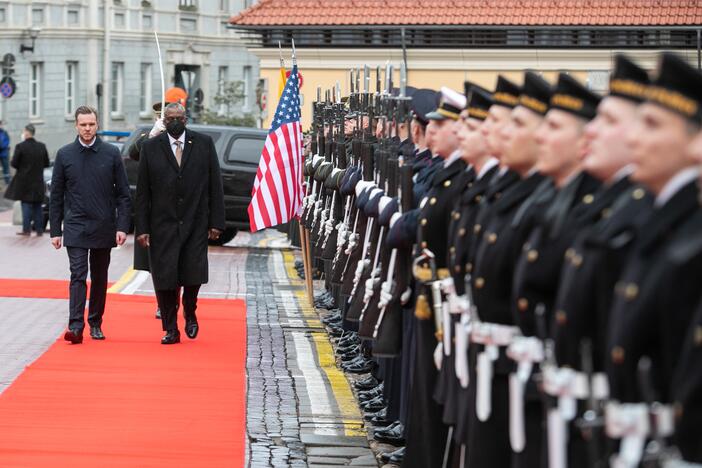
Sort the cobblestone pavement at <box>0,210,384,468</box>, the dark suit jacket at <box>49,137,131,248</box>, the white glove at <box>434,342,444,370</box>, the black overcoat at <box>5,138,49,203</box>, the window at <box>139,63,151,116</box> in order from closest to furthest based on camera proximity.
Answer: the white glove at <box>434,342,444,370</box> → the cobblestone pavement at <box>0,210,384,468</box> → the dark suit jacket at <box>49,137,131,248</box> → the black overcoat at <box>5,138,49,203</box> → the window at <box>139,63,151,116</box>

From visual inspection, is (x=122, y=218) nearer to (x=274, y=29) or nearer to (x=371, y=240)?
(x=371, y=240)

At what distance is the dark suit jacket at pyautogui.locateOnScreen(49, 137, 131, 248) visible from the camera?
499 inches

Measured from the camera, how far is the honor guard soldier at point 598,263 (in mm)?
4609

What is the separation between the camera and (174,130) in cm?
1287

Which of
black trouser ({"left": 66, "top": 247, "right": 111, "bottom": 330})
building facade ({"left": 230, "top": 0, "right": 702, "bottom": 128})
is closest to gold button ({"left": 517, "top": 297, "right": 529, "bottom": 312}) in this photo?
black trouser ({"left": 66, "top": 247, "right": 111, "bottom": 330})

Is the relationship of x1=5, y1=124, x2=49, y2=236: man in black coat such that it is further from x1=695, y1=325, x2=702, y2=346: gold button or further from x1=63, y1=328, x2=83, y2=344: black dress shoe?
x1=695, y1=325, x2=702, y2=346: gold button

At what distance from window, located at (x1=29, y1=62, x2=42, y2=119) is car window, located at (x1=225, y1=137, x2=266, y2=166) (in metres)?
29.2

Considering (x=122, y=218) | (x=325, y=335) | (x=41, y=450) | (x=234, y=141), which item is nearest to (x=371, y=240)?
(x=41, y=450)

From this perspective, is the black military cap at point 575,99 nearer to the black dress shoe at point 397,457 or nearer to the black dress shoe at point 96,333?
the black dress shoe at point 397,457

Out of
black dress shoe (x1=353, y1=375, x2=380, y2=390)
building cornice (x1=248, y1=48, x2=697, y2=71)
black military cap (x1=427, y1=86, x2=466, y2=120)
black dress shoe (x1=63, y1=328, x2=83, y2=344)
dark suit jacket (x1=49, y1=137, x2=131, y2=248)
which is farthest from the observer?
building cornice (x1=248, y1=48, x2=697, y2=71)

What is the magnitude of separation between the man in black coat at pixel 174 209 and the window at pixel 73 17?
4386 cm

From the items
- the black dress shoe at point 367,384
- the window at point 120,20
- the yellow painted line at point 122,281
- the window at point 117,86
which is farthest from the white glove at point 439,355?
the window at point 120,20

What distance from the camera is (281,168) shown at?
53.1ft

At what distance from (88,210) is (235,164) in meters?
13.1
